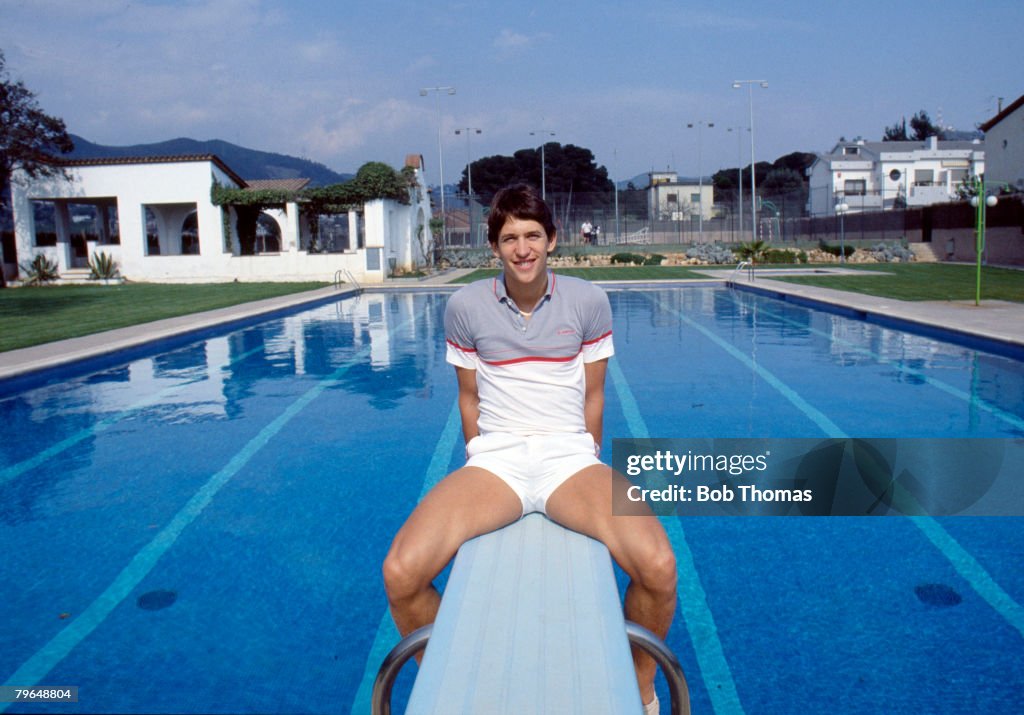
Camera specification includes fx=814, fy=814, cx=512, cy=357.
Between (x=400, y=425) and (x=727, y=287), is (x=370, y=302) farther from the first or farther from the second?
(x=400, y=425)

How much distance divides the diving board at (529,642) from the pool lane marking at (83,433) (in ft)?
16.1

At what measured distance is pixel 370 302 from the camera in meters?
19.6

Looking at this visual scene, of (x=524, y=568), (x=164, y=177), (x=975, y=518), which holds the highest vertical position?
(x=164, y=177)

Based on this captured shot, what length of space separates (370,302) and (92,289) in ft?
32.4

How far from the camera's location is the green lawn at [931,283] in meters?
15.9

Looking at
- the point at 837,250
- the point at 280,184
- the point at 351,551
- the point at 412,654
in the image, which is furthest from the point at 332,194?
the point at 412,654

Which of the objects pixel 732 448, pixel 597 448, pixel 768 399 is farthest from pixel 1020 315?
pixel 597 448

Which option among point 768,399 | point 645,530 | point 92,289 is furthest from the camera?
point 92,289

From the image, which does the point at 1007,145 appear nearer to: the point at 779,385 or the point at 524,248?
the point at 779,385

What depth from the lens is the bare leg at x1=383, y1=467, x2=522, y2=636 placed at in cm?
229

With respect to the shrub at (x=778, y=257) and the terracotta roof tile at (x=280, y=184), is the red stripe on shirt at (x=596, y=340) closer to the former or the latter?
the terracotta roof tile at (x=280, y=184)

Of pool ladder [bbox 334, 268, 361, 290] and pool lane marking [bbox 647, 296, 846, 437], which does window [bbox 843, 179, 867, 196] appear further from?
pool lane marking [bbox 647, 296, 846, 437]

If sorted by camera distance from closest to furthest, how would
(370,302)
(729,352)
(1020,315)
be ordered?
(729,352), (1020,315), (370,302)

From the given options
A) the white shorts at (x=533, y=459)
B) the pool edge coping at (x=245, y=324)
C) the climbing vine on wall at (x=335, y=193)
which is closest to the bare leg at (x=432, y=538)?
the white shorts at (x=533, y=459)
